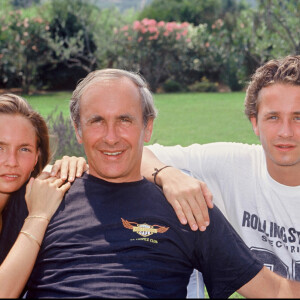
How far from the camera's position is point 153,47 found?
63.1ft

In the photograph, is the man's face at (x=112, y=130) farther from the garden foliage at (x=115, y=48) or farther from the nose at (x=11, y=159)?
the garden foliage at (x=115, y=48)

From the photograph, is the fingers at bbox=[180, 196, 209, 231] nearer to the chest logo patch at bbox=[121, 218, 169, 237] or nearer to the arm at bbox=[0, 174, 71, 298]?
the chest logo patch at bbox=[121, 218, 169, 237]

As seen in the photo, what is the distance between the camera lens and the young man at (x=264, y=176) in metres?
2.82

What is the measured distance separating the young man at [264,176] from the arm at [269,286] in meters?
0.37

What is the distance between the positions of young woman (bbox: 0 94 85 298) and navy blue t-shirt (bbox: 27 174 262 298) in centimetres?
11

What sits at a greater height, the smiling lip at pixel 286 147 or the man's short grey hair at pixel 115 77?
the man's short grey hair at pixel 115 77

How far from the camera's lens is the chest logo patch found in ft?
8.50

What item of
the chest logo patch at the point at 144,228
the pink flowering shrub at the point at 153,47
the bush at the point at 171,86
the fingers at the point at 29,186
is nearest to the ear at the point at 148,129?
the chest logo patch at the point at 144,228

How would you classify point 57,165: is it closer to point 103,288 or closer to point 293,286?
point 103,288

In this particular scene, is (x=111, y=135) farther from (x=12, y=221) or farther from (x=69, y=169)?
(x=12, y=221)

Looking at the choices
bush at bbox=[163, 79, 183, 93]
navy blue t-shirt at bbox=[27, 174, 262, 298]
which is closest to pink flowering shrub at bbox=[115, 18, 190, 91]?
bush at bbox=[163, 79, 183, 93]

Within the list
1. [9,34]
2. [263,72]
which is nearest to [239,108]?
[9,34]

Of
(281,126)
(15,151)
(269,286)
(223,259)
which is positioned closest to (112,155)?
(15,151)

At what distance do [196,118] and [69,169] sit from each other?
9.22 meters
